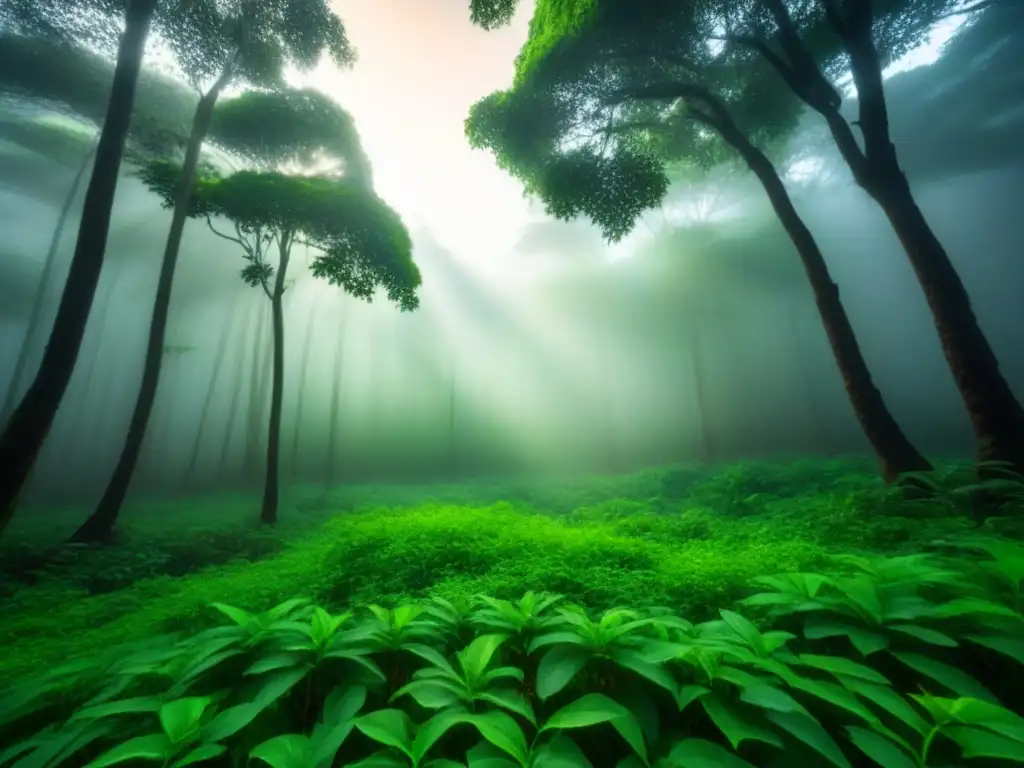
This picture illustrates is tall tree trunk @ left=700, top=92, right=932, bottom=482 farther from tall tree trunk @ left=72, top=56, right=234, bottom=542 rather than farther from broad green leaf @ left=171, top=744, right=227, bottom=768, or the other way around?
tall tree trunk @ left=72, top=56, right=234, bottom=542

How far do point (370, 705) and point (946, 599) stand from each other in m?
2.61

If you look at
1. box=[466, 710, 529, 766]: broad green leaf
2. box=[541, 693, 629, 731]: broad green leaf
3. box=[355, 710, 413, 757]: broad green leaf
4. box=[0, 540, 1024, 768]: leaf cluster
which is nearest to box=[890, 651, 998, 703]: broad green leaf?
box=[0, 540, 1024, 768]: leaf cluster

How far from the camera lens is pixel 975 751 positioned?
3.51 feet

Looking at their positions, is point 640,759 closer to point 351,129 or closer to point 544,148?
point 544,148

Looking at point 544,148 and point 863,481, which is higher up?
point 544,148

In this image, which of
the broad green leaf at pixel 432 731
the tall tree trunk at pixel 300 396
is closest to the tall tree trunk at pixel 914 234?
the broad green leaf at pixel 432 731

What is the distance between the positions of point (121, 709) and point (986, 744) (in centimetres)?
264

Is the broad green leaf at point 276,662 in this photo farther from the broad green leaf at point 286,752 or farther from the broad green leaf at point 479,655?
the broad green leaf at point 479,655

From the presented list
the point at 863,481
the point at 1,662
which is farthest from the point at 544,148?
the point at 1,662

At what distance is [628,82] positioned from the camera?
7.36 m

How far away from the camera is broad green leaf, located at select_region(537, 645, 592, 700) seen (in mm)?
1486

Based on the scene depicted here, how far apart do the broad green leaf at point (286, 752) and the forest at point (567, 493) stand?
1cm

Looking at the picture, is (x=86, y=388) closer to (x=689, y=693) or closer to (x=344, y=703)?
(x=344, y=703)

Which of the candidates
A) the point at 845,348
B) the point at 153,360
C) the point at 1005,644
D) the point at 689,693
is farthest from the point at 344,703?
the point at 153,360
